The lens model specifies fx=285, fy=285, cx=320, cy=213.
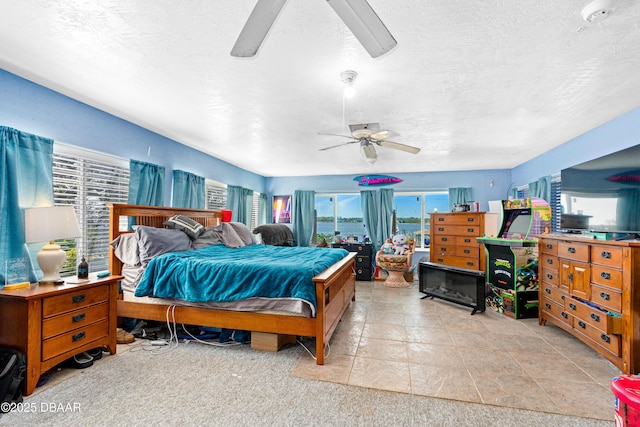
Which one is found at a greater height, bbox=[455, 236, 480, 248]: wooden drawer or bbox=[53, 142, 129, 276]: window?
bbox=[53, 142, 129, 276]: window

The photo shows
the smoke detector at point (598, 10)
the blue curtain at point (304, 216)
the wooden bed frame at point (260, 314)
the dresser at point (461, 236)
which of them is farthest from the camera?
the blue curtain at point (304, 216)

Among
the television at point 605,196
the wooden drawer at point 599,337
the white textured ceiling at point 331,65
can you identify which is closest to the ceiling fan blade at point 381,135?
the white textured ceiling at point 331,65

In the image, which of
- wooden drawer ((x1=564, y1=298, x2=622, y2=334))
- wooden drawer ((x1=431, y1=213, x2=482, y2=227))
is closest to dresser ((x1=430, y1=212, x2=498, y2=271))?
wooden drawer ((x1=431, y1=213, x2=482, y2=227))

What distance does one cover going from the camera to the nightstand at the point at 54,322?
1933 millimetres

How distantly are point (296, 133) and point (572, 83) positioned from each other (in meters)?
2.85

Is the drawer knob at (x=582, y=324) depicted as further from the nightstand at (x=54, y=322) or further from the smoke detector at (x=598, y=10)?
the nightstand at (x=54, y=322)

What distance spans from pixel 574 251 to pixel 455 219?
2584 millimetres

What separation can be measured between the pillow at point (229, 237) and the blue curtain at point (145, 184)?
89 centimetres

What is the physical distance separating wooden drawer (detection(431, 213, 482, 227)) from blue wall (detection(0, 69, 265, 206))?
4440 millimetres

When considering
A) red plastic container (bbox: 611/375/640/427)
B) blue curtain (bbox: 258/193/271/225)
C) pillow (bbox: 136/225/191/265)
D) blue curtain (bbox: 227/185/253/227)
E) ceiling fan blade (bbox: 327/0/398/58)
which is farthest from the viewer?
blue curtain (bbox: 258/193/271/225)

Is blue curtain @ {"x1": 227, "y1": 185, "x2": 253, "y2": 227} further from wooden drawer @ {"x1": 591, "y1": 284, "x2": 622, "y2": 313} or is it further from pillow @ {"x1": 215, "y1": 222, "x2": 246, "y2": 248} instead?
wooden drawer @ {"x1": 591, "y1": 284, "x2": 622, "y2": 313}

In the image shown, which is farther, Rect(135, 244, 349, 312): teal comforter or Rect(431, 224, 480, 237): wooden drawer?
Rect(431, 224, 480, 237): wooden drawer

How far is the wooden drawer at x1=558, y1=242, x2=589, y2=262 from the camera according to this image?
2541 millimetres

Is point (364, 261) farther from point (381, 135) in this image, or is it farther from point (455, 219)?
point (381, 135)
